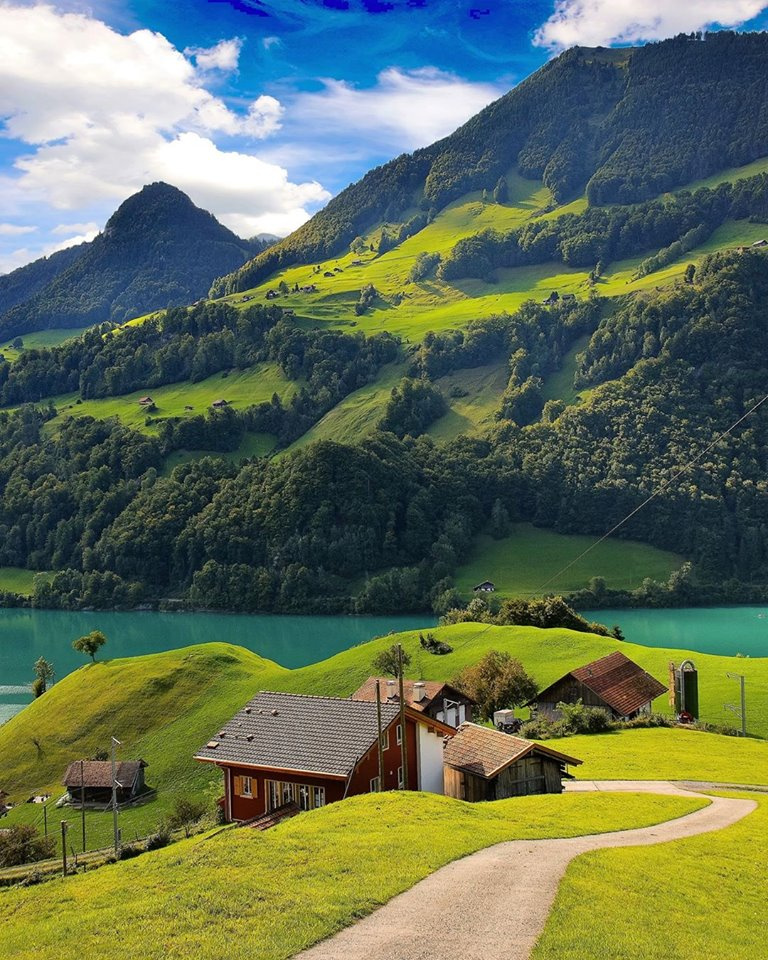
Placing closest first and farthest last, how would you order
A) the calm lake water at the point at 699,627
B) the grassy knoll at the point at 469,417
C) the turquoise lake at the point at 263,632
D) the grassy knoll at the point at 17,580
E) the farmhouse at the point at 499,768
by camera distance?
1. the farmhouse at the point at 499,768
2. the calm lake water at the point at 699,627
3. the turquoise lake at the point at 263,632
4. the grassy knoll at the point at 17,580
5. the grassy knoll at the point at 469,417

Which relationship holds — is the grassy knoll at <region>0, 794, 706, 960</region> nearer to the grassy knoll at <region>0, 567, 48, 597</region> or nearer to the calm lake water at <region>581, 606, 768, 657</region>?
the calm lake water at <region>581, 606, 768, 657</region>

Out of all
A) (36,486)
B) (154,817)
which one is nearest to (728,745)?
(154,817)

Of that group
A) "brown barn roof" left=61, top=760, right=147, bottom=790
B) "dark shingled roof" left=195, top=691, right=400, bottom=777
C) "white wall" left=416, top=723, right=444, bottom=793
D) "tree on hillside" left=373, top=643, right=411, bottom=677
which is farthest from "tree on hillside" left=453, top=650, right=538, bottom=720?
"dark shingled roof" left=195, top=691, right=400, bottom=777

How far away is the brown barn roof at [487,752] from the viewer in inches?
1310

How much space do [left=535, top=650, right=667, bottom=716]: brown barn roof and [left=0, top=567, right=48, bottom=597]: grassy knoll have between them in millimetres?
130012

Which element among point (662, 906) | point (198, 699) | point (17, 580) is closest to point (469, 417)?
point (17, 580)

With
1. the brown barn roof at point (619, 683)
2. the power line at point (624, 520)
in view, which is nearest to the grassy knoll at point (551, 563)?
the power line at point (624, 520)

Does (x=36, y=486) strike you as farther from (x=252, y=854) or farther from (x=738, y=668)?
(x=252, y=854)

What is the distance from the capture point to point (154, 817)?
165 feet

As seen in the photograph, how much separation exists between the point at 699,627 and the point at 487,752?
90274 millimetres

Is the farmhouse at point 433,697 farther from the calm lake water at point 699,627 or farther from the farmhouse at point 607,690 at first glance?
the calm lake water at point 699,627

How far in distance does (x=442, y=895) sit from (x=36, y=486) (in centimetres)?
19418

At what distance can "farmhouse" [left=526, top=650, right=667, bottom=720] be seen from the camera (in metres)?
55.1

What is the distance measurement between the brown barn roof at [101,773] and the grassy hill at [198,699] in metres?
1.82
